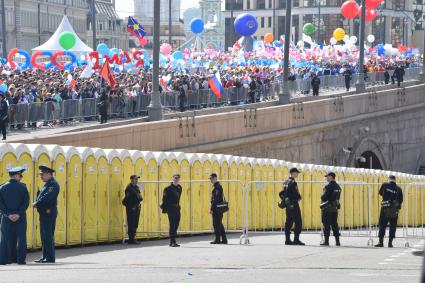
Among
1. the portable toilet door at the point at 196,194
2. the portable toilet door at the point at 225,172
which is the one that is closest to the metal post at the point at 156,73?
the portable toilet door at the point at 225,172

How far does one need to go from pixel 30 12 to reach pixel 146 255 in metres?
115

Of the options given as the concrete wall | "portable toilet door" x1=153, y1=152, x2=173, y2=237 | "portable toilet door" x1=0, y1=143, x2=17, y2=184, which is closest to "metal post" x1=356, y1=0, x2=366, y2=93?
the concrete wall

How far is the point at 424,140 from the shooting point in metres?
77.8

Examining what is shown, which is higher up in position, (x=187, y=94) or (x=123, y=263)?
(x=187, y=94)

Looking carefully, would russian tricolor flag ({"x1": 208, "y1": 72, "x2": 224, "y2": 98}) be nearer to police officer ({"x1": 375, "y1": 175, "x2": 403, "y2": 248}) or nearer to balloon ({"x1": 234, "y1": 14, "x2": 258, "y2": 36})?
balloon ({"x1": 234, "y1": 14, "x2": 258, "y2": 36})

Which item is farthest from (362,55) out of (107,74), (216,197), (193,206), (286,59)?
(216,197)

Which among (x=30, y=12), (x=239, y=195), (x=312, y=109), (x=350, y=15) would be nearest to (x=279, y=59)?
(x=350, y=15)

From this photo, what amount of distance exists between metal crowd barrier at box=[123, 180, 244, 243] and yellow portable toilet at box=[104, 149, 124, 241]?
0.73 feet

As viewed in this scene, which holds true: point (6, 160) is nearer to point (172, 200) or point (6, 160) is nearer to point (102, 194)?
point (102, 194)

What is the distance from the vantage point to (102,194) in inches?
1000

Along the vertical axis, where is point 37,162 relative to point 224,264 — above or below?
above

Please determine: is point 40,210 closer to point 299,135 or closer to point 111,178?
point 111,178

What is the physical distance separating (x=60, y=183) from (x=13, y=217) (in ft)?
12.4

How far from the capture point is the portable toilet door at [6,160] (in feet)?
73.8
